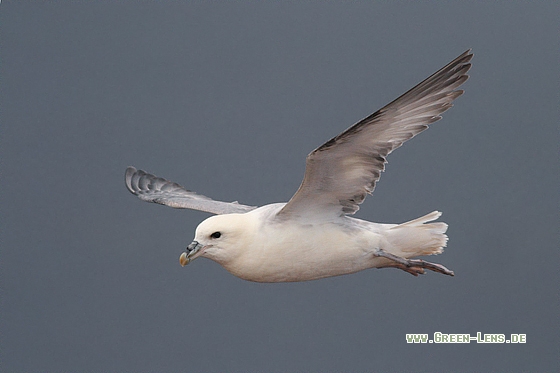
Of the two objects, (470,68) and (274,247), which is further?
(274,247)

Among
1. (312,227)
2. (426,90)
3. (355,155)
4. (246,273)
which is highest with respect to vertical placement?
(426,90)

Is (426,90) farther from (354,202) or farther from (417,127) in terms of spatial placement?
(354,202)

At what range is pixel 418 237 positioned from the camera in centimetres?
447

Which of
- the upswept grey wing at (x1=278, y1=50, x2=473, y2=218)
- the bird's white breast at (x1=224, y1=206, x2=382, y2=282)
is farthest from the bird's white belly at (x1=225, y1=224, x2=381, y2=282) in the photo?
the upswept grey wing at (x1=278, y1=50, x2=473, y2=218)

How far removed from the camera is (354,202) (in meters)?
4.34

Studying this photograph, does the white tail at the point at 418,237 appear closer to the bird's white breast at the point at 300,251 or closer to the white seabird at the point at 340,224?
the white seabird at the point at 340,224

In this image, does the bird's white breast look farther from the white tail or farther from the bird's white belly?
the white tail

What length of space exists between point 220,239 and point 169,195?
147 cm

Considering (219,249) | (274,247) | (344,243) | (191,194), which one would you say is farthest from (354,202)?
(191,194)

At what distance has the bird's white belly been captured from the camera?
13.8ft

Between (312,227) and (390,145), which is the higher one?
(390,145)

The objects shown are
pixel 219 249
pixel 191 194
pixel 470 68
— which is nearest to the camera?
pixel 470 68

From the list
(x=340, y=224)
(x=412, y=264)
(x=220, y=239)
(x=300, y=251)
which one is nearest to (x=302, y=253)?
(x=300, y=251)

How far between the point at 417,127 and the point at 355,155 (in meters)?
0.33
